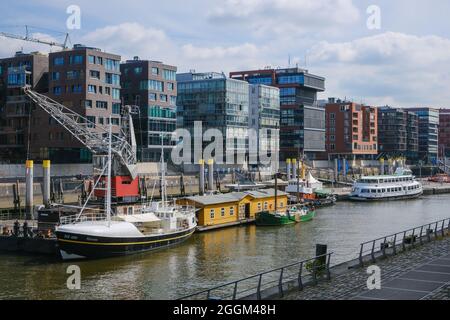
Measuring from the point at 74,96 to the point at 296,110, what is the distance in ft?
275

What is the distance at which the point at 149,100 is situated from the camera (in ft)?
385

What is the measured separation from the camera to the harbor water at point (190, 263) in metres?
35.1

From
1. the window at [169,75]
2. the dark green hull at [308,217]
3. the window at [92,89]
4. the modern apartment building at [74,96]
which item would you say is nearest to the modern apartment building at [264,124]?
the window at [169,75]

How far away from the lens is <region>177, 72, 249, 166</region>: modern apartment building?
5655 inches

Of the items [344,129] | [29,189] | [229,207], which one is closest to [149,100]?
[29,189]

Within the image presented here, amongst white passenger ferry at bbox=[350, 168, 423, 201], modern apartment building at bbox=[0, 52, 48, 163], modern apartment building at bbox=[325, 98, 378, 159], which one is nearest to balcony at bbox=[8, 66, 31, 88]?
modern apartment building at bbox=[0, 52, 48, 163]

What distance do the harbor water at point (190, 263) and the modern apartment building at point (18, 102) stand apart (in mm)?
58822

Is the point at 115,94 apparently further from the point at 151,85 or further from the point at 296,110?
the point at 296,110
